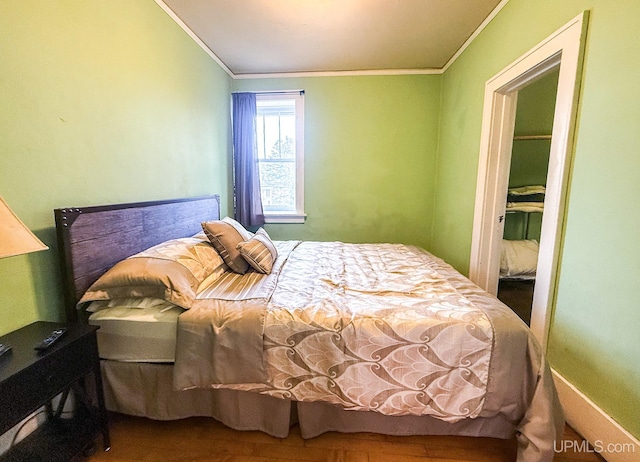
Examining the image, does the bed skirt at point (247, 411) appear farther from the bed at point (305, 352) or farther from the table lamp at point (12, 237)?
the table lamp at point (12, 237)

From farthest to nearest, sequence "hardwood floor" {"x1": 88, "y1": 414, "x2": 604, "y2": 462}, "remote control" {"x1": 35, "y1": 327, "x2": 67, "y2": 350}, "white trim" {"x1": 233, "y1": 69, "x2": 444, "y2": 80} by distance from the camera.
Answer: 1. "white trim" {"x1": 233, "y1": 69, "x2": 444, "y2": 80}
2. "hardwood floor" {"x1": 88, "y1": 414, "x2": 604, "y2": 462}
3. "remote control" {"x1": 35, "y1": 327, "x2": 67, "y2": 350}

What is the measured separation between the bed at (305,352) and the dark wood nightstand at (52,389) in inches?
5.7

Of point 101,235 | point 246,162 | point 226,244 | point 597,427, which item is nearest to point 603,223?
point 597,427

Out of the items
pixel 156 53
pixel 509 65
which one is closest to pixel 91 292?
pixel 156 53

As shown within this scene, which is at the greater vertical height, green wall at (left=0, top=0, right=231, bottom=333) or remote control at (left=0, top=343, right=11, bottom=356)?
green wall at (left=0, top=0, right=231, bottom=333)

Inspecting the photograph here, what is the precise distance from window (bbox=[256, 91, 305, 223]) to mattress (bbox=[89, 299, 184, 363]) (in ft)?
7.73

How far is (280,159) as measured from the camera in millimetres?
3686

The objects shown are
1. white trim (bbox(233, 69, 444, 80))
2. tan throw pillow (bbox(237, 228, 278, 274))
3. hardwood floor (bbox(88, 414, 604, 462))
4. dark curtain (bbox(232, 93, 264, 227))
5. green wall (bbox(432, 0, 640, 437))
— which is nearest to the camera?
green wall (bbox(432, 0, 640, 437))

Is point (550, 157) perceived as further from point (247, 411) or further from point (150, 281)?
point (150, 281)

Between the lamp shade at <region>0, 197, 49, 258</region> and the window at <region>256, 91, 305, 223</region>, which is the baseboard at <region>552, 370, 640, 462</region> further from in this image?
the window at <region>256, 91, 305, 223</region>

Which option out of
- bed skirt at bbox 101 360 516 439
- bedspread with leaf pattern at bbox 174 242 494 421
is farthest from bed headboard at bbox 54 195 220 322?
bedspread with leaf pattern at bbox 174 242 494 421

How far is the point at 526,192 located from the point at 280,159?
9.43 feet

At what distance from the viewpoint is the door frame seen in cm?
149

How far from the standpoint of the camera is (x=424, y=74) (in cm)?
336
